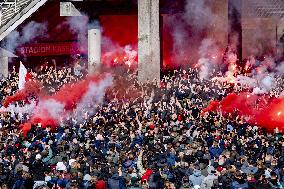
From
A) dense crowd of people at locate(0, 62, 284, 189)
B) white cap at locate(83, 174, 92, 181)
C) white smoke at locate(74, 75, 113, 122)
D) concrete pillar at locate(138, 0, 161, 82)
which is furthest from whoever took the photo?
concrete pillar at locate(138, 0, 161, 82)

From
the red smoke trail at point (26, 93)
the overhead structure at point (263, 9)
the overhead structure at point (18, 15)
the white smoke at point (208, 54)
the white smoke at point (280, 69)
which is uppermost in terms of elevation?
the overhead structure at point (263, 9)

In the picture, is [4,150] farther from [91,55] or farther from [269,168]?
[91,55]

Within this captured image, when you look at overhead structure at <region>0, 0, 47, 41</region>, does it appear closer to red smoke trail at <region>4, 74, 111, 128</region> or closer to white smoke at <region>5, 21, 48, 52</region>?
white smoke at <region>5, 21, 48, 52</region>

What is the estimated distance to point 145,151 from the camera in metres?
16.1

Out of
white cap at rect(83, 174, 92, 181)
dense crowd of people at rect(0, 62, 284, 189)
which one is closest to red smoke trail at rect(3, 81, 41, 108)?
dense crowd of people at rect(0, 62, 284, 189)

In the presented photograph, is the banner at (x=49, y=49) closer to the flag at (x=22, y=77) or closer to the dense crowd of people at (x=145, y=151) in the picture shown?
the flag at (x=22, y=77)

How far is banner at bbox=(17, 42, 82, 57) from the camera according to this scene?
3531 cm

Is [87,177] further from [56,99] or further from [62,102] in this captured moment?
[56,99]

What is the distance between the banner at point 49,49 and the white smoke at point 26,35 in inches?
18.9

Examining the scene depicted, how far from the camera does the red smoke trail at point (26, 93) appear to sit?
2477cm

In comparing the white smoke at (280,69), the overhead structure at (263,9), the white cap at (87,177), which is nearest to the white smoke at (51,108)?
the white cap at (87,177)

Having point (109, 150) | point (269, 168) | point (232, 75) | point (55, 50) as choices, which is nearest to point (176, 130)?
point (109, 150)

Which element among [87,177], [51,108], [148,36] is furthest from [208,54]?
[87,177]

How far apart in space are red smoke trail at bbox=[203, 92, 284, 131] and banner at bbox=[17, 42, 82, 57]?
15.9m
